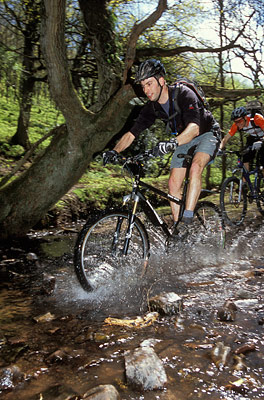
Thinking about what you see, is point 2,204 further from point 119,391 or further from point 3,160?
point 3,160

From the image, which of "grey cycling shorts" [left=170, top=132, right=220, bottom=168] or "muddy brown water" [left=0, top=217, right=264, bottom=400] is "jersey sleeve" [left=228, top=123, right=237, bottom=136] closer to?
"grey cycling shorts" [left=170, top=132, right=220, bottom=168]

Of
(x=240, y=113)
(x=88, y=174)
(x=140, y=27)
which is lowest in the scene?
(x=88, y=174)

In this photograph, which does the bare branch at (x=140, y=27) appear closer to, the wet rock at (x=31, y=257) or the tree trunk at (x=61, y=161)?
the tree trunk at (x=61, y=161)

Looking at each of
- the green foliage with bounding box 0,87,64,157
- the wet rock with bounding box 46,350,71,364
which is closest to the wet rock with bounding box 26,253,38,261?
the wet rock with bounding box 46,350,71,364

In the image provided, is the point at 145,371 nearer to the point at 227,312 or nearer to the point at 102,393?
the point at 102,393

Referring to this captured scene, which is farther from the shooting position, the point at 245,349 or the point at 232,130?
the point at 232,130

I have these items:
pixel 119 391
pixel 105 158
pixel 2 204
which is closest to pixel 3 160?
pixel 2 204

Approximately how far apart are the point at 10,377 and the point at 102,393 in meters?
0.69

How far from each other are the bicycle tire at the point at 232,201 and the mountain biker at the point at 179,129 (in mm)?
3054

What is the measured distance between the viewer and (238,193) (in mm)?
8211

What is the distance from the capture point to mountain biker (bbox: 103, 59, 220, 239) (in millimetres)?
4000

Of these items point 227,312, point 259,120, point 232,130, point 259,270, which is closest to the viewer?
point 227,312

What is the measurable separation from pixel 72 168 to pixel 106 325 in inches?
151

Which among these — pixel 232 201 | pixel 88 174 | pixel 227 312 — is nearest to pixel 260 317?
pixel 227 312
